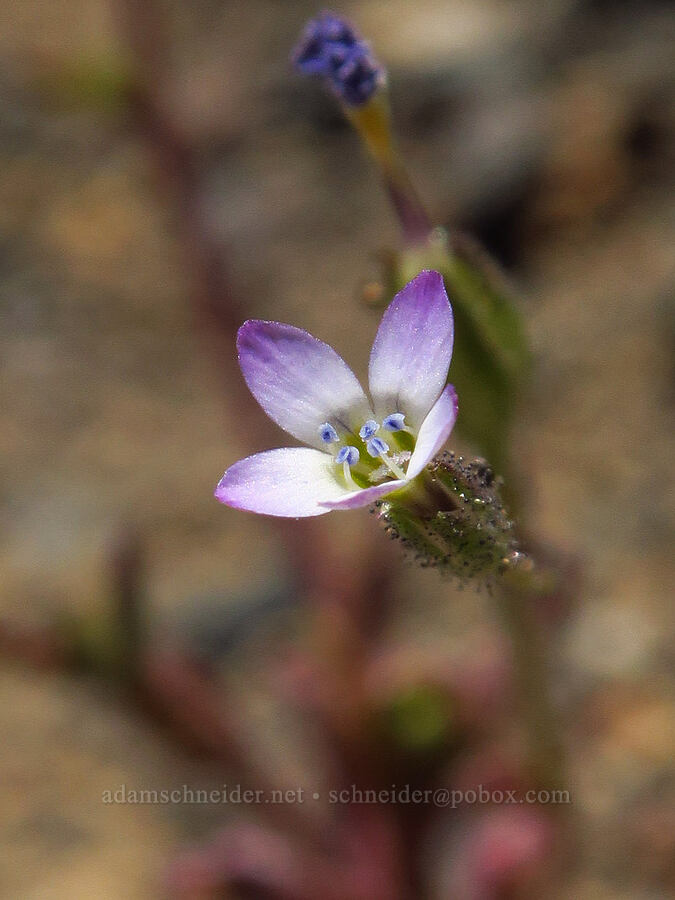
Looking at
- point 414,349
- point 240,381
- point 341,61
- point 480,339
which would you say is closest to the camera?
point 414,349

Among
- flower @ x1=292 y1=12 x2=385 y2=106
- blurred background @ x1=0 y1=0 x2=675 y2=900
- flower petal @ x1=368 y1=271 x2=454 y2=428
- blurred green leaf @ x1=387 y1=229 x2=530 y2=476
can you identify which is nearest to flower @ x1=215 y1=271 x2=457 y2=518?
flower petal @ x1=368 y1=271 x2=454 y2=428

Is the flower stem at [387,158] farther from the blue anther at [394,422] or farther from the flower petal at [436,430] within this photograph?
the flower petal at [436,430]

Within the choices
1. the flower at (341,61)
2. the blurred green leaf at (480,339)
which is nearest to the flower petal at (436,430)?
the blurred green leaf at (480,339)

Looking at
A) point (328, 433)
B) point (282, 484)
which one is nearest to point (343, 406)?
point (328, 433)

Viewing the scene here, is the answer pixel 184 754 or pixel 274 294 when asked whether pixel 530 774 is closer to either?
pixel 184 754

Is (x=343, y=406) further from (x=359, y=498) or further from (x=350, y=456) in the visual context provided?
(x=359, y=498)

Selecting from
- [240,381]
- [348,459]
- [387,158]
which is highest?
[240,381]

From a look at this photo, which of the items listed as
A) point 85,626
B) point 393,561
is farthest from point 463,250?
point 393,561
